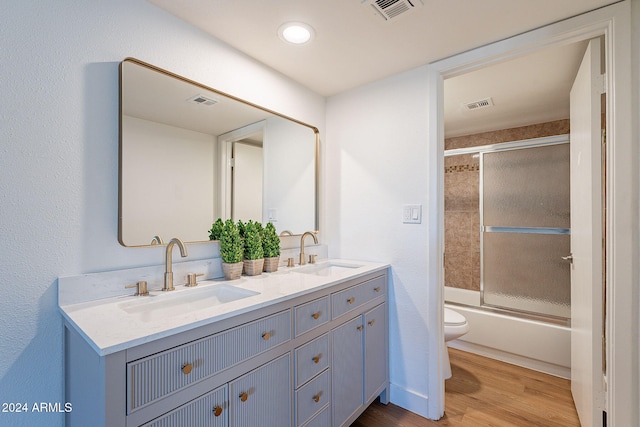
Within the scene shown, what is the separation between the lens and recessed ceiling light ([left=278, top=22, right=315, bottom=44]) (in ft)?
4.92

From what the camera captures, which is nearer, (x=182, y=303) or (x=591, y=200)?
(x=182, y=303)

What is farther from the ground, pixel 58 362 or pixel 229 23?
pixel 229 23

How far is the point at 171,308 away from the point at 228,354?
0.39m

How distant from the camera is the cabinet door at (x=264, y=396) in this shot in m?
1.07

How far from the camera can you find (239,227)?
170cm

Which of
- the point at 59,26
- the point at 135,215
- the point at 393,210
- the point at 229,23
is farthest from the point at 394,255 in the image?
the point at 59,26

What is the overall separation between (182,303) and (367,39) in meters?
1.62

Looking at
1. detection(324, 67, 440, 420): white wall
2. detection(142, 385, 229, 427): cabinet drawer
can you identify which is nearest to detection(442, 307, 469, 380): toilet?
detection(324, 67, 440, 420): white wall

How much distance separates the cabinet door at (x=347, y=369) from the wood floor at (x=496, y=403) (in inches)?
10.4

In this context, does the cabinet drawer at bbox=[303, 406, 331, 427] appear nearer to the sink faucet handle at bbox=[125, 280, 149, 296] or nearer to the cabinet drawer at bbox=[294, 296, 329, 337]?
the cabinet drawer at bbox=[294, 296, 329, 337]

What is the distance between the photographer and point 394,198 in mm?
2018

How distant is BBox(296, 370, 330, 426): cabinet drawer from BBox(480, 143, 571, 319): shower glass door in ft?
7.46

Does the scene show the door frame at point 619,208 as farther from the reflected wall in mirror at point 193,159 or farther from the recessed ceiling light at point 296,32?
the reflected wall in mirror at point 193,159

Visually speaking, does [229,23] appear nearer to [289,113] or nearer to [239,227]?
[289,113]
